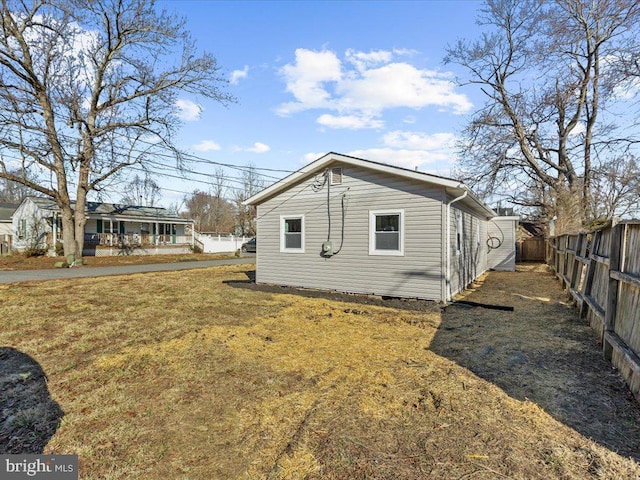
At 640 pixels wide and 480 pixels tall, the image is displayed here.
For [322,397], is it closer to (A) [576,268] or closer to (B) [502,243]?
(A) [576,268]

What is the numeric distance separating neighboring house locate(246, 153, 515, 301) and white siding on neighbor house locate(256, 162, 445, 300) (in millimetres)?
24

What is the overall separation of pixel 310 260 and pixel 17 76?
1891cm

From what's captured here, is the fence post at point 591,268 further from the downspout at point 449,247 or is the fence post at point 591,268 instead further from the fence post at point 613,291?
the downspout at point 449,247

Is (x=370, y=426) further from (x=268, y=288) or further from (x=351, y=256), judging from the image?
(x=268, y=288)

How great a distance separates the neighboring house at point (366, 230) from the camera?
754 centimetres

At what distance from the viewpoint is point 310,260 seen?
31.1 ft

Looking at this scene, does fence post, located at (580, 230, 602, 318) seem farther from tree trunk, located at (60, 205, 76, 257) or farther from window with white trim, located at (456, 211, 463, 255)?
tree trunk, located at (60, 205, 76, 257)

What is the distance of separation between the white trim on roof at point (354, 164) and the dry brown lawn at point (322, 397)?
2.97 meters

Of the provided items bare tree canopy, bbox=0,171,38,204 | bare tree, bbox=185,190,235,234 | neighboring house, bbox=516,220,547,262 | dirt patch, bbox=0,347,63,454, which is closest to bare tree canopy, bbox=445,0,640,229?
neighboring house, bbox=516,220,547,262

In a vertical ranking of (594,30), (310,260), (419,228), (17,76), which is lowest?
(310,260)

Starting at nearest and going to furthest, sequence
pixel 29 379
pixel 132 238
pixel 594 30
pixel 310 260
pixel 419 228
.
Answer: pixel 29 379, pixel 419 228, pixel 310 260, pixel 594 30, pixel 132 238

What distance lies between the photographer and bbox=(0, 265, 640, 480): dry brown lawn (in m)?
2.26

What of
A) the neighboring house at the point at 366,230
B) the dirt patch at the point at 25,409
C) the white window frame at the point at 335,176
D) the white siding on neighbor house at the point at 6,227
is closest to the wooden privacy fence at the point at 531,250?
the neighboring house at the point at 366,230

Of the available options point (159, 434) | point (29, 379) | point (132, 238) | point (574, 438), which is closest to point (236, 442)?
point (159, 434)
